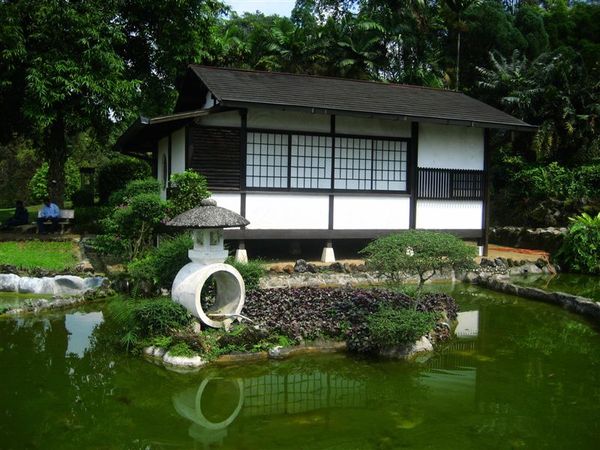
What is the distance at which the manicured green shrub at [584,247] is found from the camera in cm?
1494

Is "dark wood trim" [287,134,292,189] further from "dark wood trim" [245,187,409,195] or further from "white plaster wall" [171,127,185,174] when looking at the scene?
"white plaster wall" [171,127,185,174]

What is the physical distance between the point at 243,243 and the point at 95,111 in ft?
22.6

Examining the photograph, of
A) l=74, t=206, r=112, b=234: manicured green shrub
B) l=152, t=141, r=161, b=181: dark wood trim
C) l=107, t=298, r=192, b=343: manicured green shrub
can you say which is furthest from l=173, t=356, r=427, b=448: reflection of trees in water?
l=74, t=206, r=112, b=234: manicured green shrub

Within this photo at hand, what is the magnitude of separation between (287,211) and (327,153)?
1801mm

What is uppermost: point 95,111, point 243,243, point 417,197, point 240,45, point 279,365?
point 240,45

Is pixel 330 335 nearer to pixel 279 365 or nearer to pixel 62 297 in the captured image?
pixel 279 365

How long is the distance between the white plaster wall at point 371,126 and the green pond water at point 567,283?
4.67 m

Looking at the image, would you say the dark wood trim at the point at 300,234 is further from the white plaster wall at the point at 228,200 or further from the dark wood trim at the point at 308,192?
the dark wood trim at the point at 308,192

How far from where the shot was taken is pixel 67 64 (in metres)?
16.4

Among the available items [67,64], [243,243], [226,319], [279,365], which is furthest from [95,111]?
[279,365]

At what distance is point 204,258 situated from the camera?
8.00 metres

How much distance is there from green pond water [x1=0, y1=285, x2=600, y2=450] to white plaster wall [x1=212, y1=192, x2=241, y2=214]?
5.38 metres

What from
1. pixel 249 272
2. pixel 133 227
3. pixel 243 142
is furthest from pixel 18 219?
pixel 249 272

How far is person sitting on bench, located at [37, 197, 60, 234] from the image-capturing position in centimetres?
1772
